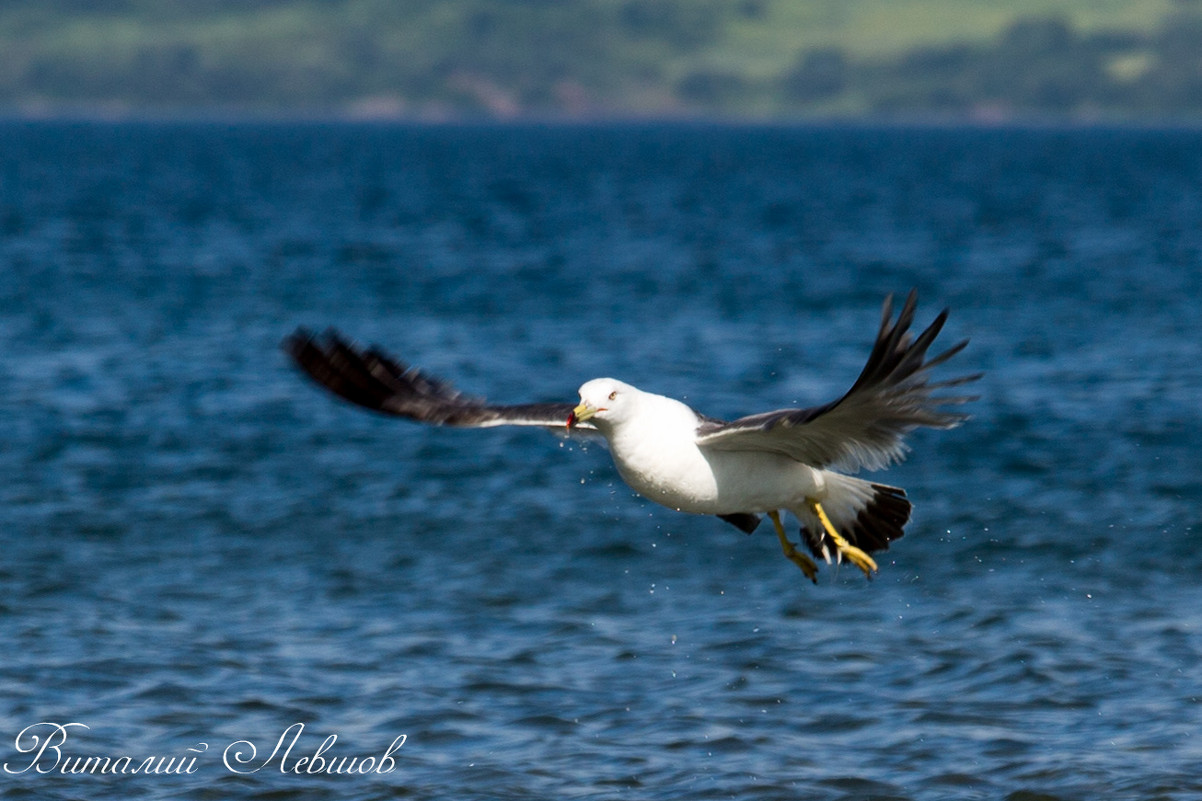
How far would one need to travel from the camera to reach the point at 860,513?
35.8 ft

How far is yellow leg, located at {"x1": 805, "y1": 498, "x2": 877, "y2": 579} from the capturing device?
1019cm

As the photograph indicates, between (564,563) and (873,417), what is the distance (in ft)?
25.2

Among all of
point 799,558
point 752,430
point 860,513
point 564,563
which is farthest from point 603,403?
point 564,563

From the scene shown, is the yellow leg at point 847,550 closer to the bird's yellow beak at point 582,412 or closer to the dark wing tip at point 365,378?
the bird's yellow beak at point 582,412

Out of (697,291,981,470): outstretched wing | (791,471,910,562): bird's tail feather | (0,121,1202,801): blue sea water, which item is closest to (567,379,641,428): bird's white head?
(697,291,981,470): outstretched wing

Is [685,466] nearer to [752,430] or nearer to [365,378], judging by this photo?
[752,430]

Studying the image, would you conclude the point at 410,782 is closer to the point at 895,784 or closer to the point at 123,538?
the point at 895,784

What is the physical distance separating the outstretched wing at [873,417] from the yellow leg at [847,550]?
17.4 inches

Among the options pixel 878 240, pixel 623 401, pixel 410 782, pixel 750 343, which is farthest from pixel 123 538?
pixel 878 240

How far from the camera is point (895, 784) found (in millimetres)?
11062

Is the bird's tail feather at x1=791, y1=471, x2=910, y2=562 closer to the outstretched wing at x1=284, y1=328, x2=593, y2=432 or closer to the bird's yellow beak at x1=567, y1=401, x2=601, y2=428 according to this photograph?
the outstretched wing at x1=284, y1=328, x2=593, y2=432

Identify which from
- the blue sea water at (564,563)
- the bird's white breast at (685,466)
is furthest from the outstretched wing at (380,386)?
the blue sea water at (564,563)

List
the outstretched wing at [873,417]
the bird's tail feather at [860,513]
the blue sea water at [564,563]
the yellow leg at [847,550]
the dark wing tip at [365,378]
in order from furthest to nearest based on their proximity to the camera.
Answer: the blue sea water at [564,563]
the bird's tail feather at [860,513]
the dark wing tip at [365,378]
the yellow leg at [847,550]
the outstretched wing at [873,417]

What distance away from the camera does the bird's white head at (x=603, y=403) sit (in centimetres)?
940
